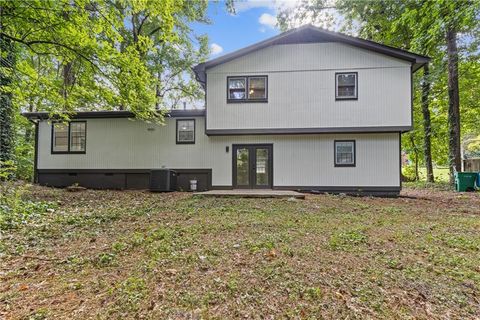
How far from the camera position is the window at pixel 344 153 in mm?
10312

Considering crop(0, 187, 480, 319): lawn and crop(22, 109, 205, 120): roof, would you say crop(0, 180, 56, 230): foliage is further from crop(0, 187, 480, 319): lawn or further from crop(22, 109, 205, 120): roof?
crop(22, 109, 205, 120): roof

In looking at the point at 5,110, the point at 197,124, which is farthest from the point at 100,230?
the point at 5,110

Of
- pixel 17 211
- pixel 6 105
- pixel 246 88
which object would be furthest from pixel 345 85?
pixel 6 105

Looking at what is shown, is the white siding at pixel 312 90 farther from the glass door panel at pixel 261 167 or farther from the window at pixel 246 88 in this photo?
the glass door panel at pixel 261 167

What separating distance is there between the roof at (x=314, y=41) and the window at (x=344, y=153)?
3.69m

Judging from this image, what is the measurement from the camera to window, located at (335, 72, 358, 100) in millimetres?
10172

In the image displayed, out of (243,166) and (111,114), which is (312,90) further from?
(111,114)

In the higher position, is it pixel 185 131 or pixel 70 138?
pixel 185 131

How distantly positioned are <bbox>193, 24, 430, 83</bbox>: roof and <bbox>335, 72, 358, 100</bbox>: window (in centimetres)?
123

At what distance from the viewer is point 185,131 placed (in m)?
11.4

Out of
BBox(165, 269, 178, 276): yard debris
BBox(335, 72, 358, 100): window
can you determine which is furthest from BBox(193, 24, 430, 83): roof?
BBox(165, 269, 178, 276): yard debris

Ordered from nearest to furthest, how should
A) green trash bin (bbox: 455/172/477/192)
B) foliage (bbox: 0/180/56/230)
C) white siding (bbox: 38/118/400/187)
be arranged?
foliage (bbox: 0/180/56/230) < white siding (bbox: 38/118/400/187) < green trash bin (bbox: 455/172/477/192)

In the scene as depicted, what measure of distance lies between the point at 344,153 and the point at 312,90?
287 centimetres

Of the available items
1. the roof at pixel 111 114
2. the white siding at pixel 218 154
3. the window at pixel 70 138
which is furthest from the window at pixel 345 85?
the window at pixel 70 138
